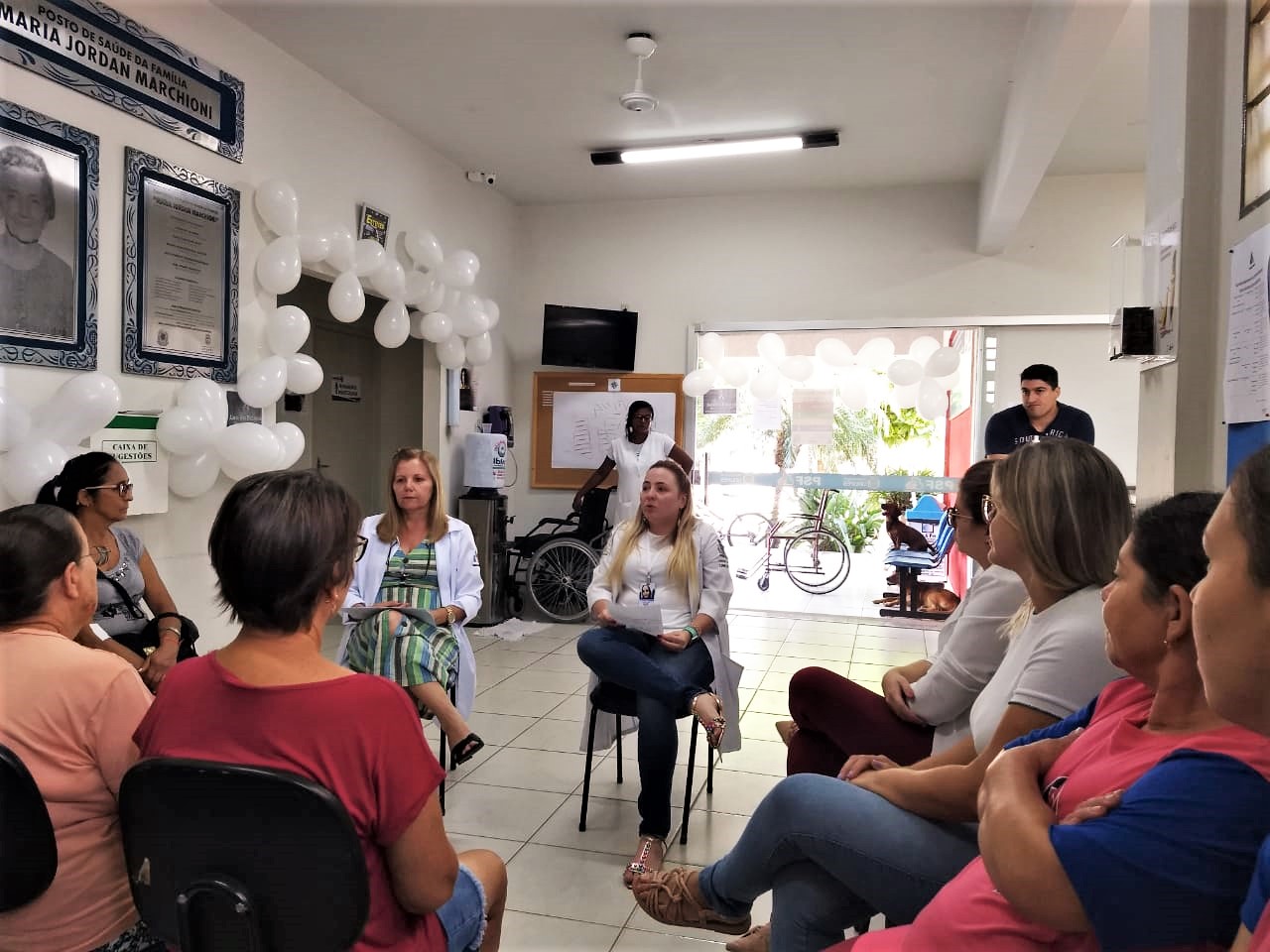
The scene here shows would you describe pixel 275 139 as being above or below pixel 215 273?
above

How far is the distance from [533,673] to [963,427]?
3.73 m

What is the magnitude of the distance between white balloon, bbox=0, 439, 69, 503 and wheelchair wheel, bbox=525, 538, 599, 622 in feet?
12.2

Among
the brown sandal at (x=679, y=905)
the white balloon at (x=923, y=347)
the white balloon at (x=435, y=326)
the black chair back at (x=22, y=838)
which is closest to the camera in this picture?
the black chair back at (x=22, y=838)

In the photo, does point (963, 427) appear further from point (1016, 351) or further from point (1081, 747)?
point (1081, 747)

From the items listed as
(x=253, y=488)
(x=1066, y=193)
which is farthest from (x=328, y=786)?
(x=1066, y=193)

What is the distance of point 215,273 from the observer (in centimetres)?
382

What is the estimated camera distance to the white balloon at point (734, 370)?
Result: 6582 millimetres

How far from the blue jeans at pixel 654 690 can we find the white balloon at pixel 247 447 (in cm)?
177

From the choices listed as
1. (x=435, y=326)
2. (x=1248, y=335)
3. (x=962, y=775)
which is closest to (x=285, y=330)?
(x=435, y=326)

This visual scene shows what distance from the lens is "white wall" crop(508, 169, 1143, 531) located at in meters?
6.14

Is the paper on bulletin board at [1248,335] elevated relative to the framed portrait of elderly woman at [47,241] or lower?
lower

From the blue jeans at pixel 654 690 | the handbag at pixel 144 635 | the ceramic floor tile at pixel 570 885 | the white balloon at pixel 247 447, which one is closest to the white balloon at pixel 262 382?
the white balloon at pixel 247 447

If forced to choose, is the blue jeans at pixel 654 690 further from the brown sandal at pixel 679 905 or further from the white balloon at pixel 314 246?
the white balloon at pixel 314 246

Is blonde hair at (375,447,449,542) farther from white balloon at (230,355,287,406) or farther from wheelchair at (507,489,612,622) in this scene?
wheelchair at (507,489,612,622)
